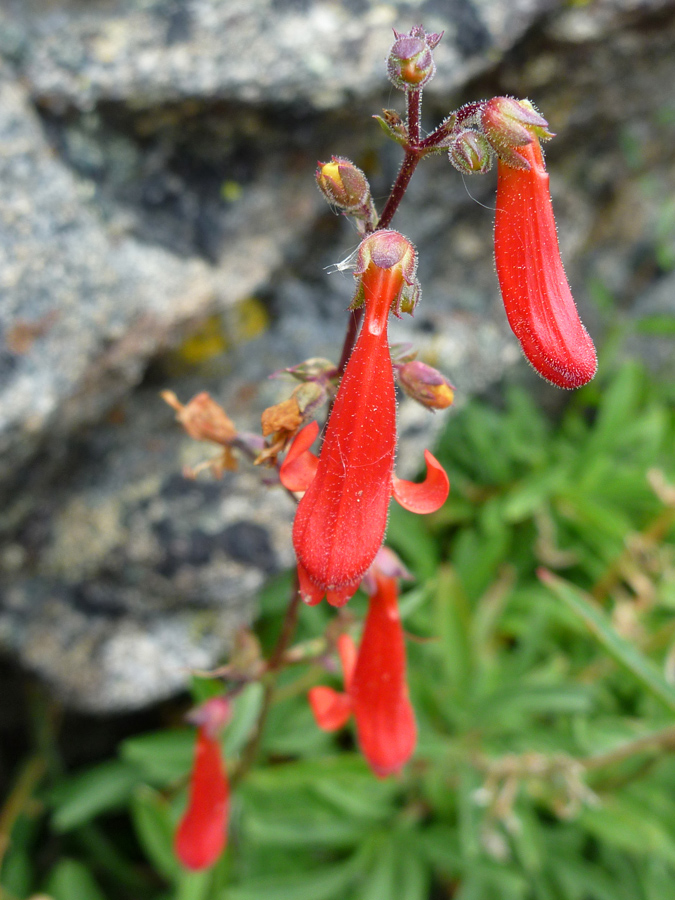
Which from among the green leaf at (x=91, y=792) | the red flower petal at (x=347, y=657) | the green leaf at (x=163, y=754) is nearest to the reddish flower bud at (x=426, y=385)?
the red flower petal at (x=347, y=657)

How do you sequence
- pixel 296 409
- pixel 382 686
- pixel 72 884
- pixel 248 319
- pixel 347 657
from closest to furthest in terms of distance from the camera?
1. pixel 296 409
2. pixel 382 686
3. pixel 347 657
4. pixel 72 884
5. pixel 248 319

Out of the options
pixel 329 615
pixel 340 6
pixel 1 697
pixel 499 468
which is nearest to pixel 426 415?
pixel 499 468

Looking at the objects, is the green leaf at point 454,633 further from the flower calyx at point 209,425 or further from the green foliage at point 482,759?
the flower calyx at point 209,425

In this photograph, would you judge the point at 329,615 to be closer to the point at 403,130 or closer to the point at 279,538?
the point at 279,538

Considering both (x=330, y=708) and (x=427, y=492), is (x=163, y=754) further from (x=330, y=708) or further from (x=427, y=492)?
(x=427, y=492)

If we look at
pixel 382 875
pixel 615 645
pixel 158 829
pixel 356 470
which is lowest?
pixel 382 875

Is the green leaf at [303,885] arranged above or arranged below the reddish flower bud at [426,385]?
below

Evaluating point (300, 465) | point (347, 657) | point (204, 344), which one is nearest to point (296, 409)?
point (300, 465)

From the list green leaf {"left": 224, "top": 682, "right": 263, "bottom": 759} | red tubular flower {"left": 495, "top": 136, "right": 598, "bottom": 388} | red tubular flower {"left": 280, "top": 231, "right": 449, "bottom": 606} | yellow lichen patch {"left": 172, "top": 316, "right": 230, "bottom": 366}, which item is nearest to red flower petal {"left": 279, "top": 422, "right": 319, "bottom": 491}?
red tubular flower {"left": 280, "top": 231, "right": 449, "bottom": 606}
